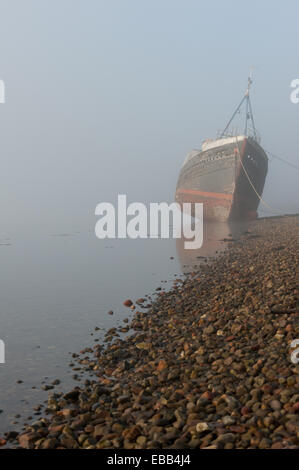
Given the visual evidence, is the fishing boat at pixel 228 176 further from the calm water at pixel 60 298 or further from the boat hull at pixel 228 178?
the calm water at pixel 60 298

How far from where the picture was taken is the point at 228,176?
4322 cm

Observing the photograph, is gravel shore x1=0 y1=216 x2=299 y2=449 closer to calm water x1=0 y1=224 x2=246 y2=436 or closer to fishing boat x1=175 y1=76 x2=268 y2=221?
A: calm water x1=0 y1=224 x2=246 y2=436

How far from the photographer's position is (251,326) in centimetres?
953

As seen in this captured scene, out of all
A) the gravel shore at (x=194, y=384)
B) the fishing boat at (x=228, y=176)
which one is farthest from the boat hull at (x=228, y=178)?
the gravel shore at (x=194, y=384)

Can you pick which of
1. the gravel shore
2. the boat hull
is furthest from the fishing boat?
the gravel shore

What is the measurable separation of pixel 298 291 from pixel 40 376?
23.5ft

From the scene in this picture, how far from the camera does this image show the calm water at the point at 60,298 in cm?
962

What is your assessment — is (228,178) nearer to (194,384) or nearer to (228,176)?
(228,176)

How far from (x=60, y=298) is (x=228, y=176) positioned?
29.3 m

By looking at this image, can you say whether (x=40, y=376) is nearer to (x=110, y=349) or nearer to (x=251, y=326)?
(x=110, y=349)

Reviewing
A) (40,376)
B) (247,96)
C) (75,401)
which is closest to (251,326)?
(75,401)

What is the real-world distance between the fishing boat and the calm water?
32.9ft

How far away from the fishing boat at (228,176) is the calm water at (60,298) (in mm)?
10017
